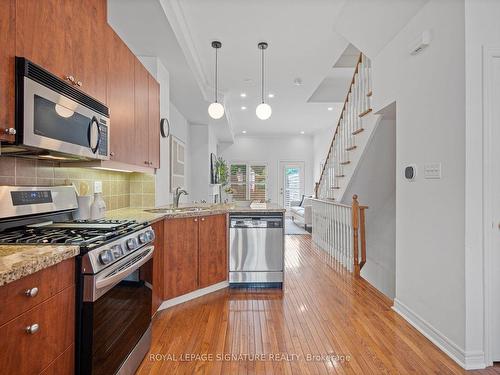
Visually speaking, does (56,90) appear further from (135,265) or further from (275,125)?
(275,125)

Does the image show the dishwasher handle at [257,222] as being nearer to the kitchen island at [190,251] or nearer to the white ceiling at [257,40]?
the kitchen island at [190,251]

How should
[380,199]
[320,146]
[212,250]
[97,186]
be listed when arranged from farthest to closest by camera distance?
[320,146], [380,199], [212,250], [97,186]

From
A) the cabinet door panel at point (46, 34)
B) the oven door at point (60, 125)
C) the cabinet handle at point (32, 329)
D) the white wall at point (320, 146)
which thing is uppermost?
the white wall at point (320, 146)

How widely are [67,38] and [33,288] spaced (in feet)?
4.46

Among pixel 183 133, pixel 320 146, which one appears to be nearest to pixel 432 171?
pixel 183 133

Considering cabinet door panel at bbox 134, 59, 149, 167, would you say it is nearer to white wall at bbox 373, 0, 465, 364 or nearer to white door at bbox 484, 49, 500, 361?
white wall at bbox 373, 0, 465, 364

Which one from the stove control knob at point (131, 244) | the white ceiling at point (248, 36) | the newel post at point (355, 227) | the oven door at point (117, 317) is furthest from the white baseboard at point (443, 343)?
the white ceiling at point (248, 36)

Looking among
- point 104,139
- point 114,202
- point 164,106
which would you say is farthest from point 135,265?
point 164,106

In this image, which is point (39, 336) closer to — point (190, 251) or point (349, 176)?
point (190, 251)

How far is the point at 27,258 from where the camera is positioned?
1.01 m

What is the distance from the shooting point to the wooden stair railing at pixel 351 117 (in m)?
3.60

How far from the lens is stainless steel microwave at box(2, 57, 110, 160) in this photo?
1.30m

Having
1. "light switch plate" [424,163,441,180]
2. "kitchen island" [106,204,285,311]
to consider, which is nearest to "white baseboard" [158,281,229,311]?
"kitchen island" [106,204,285,311]

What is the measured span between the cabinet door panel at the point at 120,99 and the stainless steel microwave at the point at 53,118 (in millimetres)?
199
